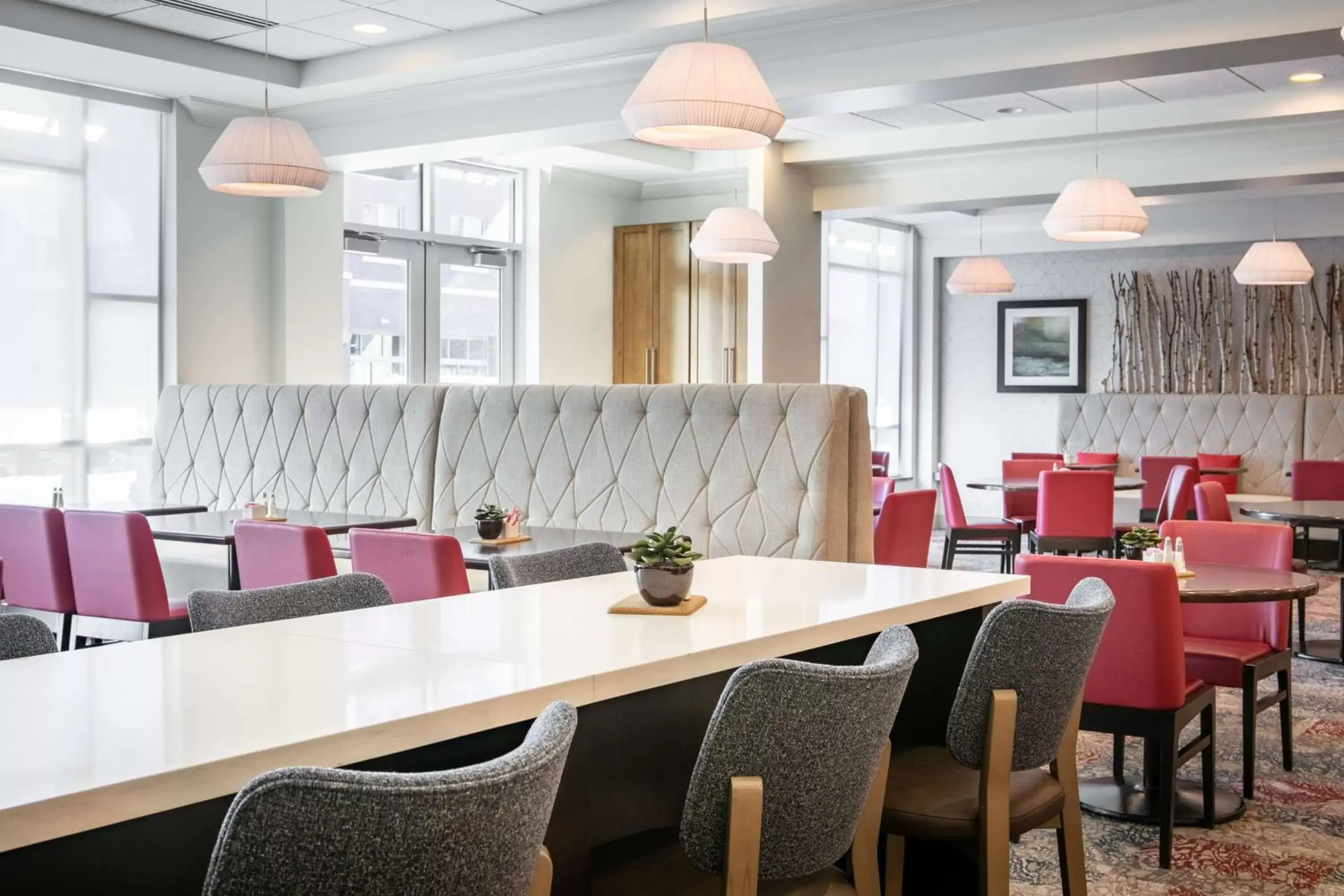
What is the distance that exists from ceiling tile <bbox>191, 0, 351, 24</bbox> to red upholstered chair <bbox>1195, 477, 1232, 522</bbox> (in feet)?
15.9

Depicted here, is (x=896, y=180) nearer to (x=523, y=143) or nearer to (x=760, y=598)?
(x=523, y=143)

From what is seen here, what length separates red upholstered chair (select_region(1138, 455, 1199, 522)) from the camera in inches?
407

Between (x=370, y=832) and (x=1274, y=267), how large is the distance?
9.60 meters

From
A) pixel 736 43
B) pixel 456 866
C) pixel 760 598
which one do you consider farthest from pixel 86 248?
pixel 456 866

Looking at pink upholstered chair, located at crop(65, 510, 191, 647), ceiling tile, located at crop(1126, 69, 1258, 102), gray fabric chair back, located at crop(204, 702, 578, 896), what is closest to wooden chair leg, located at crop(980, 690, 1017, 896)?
gray fabric chair back, located at crop(204, 702, 578, 896)

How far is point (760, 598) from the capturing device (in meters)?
2.63

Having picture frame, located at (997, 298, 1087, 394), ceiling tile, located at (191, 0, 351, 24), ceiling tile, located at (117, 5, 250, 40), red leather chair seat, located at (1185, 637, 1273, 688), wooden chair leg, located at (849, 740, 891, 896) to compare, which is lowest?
red leather chair seat, located at (1185, 637, 1273, 688)

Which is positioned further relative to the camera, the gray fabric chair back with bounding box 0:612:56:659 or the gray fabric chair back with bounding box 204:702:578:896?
the gray fabric chair back with bounding box 0:612:56:659

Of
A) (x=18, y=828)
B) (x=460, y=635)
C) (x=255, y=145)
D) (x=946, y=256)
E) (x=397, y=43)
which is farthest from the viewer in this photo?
(x=946, y=256)

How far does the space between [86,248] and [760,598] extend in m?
6.31

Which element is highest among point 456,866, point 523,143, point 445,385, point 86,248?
point 523,143

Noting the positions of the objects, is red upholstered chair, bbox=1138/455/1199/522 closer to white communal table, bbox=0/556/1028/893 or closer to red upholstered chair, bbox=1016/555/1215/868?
red upholstered chair, bbox=1016/555/1215/868

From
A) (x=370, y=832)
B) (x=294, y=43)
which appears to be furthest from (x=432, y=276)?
(x=370, y=832)

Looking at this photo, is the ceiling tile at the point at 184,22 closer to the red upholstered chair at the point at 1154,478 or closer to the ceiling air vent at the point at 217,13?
the ceiling air vent at the point at 217,13
